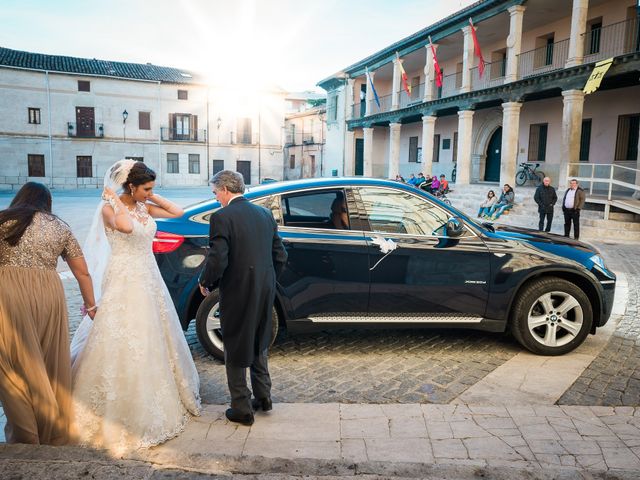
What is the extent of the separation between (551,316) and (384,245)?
179 cm

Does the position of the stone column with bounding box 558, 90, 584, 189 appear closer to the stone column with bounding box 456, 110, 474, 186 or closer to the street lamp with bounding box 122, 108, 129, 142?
the stone column with bounding box 456, 110, 474, 186

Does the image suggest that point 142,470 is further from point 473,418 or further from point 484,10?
point 484,10

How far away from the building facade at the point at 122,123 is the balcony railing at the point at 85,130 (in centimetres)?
8

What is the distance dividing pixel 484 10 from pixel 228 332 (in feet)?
77.6

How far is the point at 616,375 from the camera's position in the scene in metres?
4.63

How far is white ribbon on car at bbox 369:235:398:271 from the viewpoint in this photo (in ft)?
15.6

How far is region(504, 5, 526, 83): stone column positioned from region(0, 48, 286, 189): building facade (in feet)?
106

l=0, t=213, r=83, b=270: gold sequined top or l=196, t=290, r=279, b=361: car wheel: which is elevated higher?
l=0, t=213, r=83, b=270: gold sequined top

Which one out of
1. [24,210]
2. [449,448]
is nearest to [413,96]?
[449,448]

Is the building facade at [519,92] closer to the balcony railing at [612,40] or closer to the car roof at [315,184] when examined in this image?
the balcony railing at [612,40]

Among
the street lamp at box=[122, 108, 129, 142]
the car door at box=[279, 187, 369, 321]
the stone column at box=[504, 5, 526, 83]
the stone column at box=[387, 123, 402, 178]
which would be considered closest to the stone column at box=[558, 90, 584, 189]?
the stone column at box=[504, 5, 526, 83]

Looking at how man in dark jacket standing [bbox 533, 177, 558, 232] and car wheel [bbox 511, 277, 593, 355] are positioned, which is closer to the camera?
car wheel [bbox 511, 277, 593, 355]

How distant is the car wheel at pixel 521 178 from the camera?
2420 cm

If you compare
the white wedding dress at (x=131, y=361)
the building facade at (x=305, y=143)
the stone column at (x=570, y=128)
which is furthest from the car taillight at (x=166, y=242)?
the building facade at (x=305, y=143)
